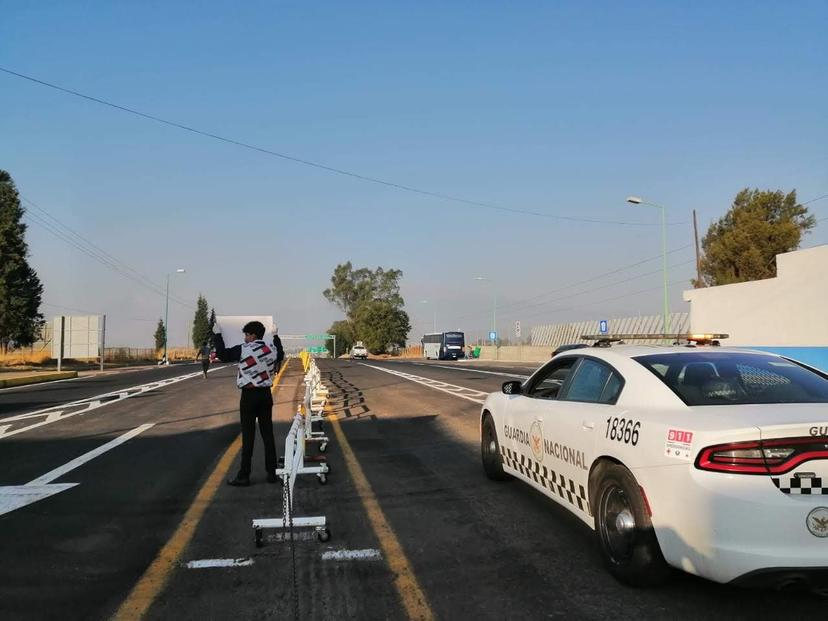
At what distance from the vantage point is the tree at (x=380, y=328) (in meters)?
102

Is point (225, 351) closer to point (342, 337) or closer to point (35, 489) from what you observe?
point (35, 489)

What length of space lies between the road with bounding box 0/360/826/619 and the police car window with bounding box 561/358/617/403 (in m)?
1.11

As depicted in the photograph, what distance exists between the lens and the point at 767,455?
334cm

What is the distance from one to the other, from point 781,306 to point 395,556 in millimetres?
29371

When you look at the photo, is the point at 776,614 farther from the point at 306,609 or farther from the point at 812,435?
the point at 306,609

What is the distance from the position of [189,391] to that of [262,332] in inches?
579

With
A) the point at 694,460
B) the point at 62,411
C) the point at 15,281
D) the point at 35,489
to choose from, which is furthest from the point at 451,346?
the point at 694,460

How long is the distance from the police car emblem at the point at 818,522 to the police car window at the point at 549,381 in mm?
2463

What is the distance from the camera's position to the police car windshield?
13.4 feet

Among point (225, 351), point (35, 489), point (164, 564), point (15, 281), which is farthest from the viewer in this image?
point (15, 281)

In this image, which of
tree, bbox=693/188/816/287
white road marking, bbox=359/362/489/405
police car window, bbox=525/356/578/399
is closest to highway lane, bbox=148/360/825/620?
police car window, bbox=525/356/578/399

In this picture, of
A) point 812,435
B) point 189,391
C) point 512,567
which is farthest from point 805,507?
point 189,391

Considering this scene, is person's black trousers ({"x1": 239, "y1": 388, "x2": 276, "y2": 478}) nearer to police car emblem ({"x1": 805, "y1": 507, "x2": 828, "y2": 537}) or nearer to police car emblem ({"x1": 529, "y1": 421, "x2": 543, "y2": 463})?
police car emblem ({"x1": 529, "y1": 421, "x2": 543, "y2": 463})

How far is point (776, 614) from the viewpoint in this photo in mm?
3609
